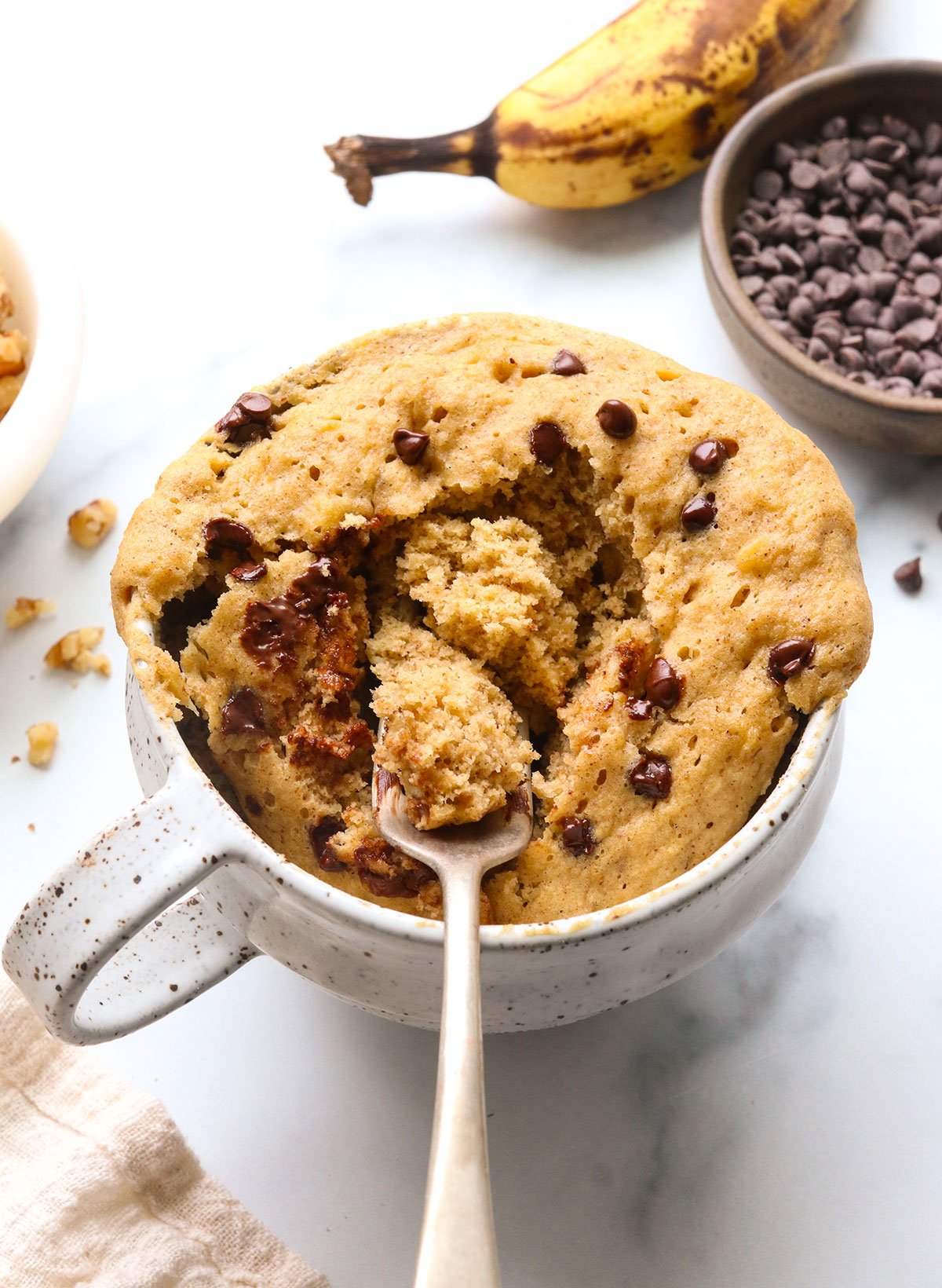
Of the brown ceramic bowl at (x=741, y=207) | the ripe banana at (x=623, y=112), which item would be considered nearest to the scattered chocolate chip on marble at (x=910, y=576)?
the brown ceramic bowl at (x=741, y=207)

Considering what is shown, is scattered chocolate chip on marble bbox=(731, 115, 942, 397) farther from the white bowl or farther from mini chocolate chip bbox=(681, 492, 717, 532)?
the white bowl

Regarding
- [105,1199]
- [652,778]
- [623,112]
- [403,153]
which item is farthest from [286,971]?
[623,112]

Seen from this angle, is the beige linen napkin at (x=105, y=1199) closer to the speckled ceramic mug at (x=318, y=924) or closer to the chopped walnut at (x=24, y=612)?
the speckled ceramic mug at (x=318, y=924)

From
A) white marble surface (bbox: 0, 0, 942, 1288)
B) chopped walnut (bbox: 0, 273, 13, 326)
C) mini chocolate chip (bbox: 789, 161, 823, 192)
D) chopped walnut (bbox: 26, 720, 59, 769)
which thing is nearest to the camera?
white marble surface (bbox: 0, 0, 942, 1288)

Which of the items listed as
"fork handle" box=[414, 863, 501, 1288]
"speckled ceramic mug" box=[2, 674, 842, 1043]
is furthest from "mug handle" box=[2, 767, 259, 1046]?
"fork handle" box=[414, 863, 501, 1288]

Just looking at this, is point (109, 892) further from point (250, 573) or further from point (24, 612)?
point (24, 612)

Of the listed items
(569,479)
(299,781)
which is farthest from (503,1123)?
(569,479)

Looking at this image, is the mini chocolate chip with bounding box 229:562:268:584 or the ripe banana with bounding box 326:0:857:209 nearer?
the mini chocolate chip with bounding box 229:562:268:584
